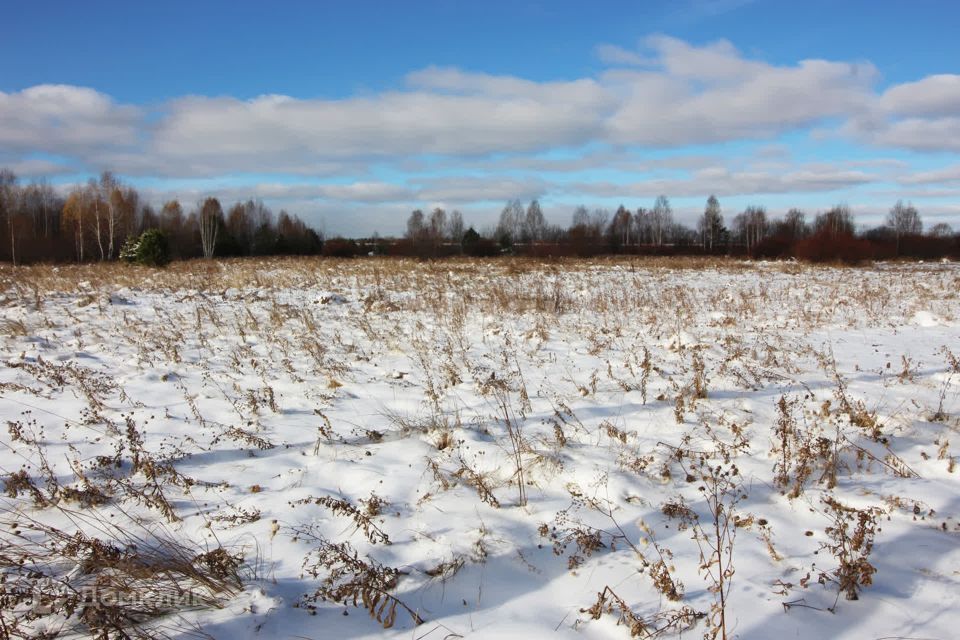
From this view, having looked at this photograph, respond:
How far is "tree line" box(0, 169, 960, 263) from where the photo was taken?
38.4 meters

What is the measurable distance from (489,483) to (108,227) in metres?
52.3

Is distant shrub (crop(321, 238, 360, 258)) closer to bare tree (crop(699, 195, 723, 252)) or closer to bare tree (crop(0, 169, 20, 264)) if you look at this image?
bare tree (crop(0, 169, 20, 264))

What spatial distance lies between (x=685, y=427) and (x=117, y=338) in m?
8.06

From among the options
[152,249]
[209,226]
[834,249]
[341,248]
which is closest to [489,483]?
[152,249]

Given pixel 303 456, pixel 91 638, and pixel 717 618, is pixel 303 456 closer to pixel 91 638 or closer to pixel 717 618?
pixel 91 638

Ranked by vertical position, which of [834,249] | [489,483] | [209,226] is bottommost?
[489,483]

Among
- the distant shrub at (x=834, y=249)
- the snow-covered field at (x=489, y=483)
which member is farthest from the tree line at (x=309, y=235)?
the snow-covered field at (x=489, y=483)

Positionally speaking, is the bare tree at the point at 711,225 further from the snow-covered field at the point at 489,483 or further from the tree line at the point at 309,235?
the snow-covered field at the point at 489,483

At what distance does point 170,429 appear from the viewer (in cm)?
479

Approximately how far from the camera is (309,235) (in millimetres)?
55844

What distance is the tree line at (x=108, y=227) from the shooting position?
3972 centimetres

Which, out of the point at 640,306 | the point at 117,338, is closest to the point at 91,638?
the point at 117,338

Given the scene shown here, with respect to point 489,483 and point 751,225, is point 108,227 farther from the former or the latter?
point 751,225

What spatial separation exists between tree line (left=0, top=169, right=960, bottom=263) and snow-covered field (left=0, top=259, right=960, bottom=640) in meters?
17.7
